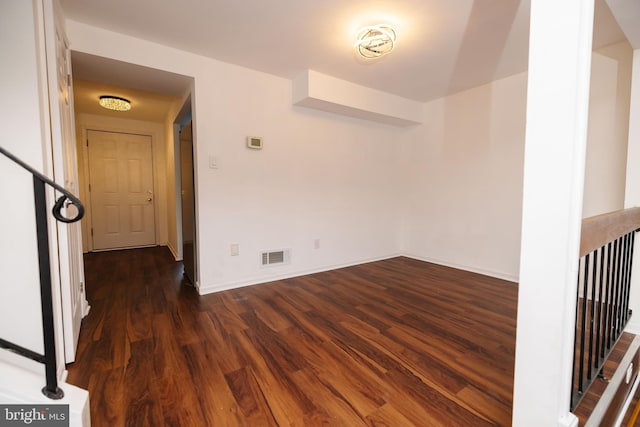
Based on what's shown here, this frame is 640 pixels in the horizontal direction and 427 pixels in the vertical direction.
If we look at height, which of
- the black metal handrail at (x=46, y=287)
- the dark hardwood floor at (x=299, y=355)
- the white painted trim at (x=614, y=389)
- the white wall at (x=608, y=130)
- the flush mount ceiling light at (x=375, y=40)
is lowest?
the dark hardwood floor at (x=299, y=355)

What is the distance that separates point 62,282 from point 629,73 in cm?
458

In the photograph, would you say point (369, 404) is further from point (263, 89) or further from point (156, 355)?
point (263, 89)

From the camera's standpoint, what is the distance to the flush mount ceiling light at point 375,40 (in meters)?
2.14

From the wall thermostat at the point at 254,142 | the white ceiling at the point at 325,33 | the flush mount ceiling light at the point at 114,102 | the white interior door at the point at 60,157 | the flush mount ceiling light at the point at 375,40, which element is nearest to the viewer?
the white interior door at the point at 60,157

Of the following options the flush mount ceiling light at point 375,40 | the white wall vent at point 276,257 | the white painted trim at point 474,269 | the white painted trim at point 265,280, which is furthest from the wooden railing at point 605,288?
the white wall vent at point 276,257

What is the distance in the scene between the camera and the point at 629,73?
2359mm

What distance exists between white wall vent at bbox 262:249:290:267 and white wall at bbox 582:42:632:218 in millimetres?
3059

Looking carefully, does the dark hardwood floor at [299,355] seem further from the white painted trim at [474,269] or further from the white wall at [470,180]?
the white wall at [470,180]

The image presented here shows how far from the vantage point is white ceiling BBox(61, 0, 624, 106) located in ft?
6.41

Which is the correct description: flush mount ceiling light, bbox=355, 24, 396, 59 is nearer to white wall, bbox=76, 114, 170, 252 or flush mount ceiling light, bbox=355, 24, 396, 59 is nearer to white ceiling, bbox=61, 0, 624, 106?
white ceiling, bbox=61, 0, 624, 106

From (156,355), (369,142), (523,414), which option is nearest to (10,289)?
(156,355)

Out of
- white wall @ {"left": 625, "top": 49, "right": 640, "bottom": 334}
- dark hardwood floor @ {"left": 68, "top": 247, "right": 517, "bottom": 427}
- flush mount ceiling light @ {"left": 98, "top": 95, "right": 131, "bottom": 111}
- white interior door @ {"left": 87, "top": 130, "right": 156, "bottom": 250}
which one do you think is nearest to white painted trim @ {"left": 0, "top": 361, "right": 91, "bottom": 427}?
dark hardwood floor @ {"left": 68, "top": 247, "right": 517, "bottom": 427}

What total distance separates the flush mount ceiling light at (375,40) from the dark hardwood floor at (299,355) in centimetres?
223

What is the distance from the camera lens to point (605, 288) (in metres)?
1.67
